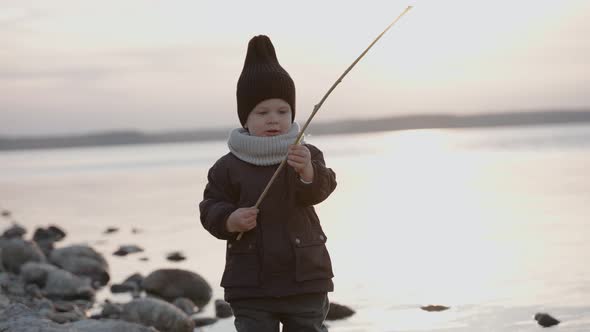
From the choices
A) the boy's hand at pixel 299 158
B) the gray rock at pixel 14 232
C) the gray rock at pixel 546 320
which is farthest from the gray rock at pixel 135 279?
the boy's hand at pixel 299 158

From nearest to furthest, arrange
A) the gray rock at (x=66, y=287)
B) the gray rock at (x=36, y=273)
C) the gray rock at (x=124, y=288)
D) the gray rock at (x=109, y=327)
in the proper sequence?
1. the gray rock at (x=109, y=327)
2. the gray rock at (x=66, y=287)
3. the gray rock at (x=124, y=288)
4. the gray rock at (x=36, y=273)

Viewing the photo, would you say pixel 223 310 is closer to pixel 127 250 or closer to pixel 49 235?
pixel 127 250

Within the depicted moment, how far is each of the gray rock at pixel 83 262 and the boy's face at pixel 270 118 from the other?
7649mm

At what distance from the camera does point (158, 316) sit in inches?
353

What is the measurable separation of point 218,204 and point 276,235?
0.31 meters

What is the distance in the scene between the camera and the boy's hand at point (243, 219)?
14.9ft

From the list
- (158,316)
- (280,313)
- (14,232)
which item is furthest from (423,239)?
(280,313)

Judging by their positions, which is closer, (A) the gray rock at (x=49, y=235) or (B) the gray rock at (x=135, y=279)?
(B) the gray rock at (x=135, y=279)

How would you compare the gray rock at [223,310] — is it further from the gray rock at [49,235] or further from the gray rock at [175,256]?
the gray rock at [49,235]

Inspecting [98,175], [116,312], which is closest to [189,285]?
[116,312]

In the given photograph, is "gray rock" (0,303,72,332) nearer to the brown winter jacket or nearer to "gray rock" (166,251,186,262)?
the brown winter jacket

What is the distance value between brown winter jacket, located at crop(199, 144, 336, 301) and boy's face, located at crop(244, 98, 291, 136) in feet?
0.53

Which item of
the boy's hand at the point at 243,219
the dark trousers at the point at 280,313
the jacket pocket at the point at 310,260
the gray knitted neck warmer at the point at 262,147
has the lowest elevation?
the dark trousers at the point at 280,313

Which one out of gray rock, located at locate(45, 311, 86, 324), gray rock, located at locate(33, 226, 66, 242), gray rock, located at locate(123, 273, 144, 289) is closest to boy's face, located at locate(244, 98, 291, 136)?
gray rock, located at locate(45, 311, 86, 324)
